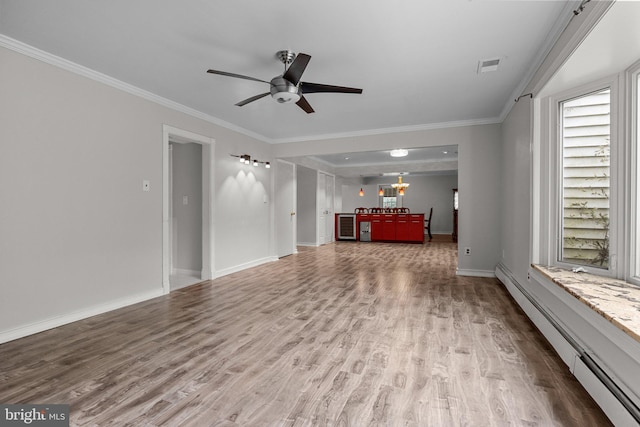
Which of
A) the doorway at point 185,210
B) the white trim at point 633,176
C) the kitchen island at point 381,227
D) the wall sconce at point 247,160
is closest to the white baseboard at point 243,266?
the doorway at point 185,210

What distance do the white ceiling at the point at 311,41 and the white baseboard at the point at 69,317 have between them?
2401mm

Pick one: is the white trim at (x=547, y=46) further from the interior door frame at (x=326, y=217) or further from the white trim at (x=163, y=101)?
the interior door frame at (x=326, y=217)

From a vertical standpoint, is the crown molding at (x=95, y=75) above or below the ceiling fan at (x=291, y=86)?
above

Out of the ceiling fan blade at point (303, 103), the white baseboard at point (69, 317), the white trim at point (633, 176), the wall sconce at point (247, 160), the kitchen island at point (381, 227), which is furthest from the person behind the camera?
the kitchen island at point (381, 227)

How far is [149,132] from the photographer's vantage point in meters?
3.82

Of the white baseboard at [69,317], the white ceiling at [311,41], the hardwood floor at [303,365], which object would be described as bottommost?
the hardwood floor at [303,365]

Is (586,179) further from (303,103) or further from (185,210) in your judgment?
(185,210)

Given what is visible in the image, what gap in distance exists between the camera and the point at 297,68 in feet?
8.12

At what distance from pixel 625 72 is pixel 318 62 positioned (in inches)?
91.4

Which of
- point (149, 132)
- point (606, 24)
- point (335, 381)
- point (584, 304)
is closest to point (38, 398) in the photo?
point (335, 381)

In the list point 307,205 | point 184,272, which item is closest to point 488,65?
point 184,272

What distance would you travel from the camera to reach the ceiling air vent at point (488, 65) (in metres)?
2.97

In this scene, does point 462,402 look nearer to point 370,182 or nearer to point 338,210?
point 338,210

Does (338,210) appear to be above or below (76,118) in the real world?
below
